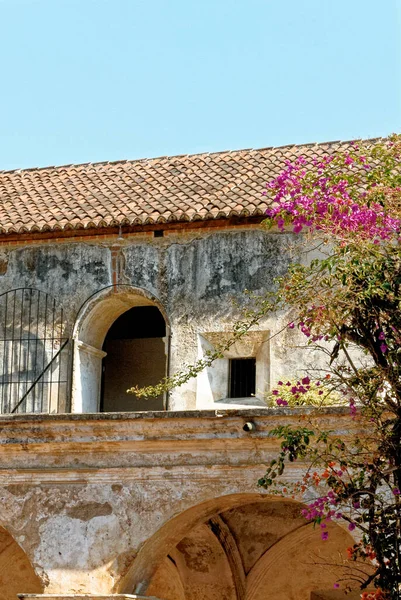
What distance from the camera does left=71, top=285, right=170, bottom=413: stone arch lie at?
1591 cm

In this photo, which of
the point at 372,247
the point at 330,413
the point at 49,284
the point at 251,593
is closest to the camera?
the point at 372,247

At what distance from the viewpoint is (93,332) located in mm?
16500

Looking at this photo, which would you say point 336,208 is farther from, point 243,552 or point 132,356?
point 132,356

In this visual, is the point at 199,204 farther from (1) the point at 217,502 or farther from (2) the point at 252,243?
(1) the point at 217,502

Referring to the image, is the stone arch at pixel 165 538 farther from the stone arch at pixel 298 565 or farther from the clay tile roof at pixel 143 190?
the clay tile roof at pixel 143 190

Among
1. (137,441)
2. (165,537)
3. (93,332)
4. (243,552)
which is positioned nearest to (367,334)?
(137,441)

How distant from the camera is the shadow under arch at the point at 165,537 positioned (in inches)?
446

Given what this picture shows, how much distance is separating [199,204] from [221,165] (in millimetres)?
1951

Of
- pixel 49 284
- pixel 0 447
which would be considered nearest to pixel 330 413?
pixel 0 447

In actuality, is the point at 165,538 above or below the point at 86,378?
below

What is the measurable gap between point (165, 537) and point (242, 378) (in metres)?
4.44

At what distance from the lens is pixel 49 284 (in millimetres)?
16219

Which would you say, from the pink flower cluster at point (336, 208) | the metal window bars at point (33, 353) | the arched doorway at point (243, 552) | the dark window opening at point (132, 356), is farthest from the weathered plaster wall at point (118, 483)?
the dark window opening at point (132, 356)

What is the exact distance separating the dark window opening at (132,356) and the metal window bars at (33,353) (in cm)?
229
